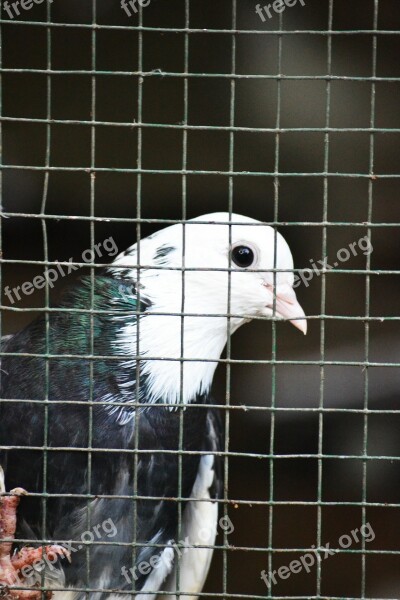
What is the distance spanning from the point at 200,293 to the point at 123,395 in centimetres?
46

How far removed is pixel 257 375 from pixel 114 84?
1.78m

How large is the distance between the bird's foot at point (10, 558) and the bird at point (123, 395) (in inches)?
0.5

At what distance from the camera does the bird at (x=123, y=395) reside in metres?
2.75

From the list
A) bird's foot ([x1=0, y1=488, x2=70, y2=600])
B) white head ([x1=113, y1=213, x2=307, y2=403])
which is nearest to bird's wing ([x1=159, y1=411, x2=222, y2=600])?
white head ([x1=113, y1=213, x2=307, y2=403])

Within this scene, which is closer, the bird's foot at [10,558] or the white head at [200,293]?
the bird's foot at [10,558]

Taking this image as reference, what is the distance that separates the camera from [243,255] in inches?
117

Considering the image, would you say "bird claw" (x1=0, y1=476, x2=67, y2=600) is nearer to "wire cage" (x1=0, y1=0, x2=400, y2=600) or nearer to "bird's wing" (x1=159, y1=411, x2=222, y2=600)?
"bird's wing" (x1=159, y1=411, x2=222, y2=600)

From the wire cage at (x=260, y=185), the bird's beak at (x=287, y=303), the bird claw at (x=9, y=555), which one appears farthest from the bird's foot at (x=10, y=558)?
the wire cage at (x=260, y=185)

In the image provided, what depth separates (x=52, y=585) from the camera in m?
2.96

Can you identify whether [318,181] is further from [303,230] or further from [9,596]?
[9,596]

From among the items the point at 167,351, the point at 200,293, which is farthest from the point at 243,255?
the point at 167,351

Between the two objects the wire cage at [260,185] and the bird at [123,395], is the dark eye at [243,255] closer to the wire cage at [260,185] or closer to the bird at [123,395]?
the bird at [123,395]

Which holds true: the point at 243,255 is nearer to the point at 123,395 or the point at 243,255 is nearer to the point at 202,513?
the point at 123,395

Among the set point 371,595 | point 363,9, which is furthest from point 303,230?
point 371,595
